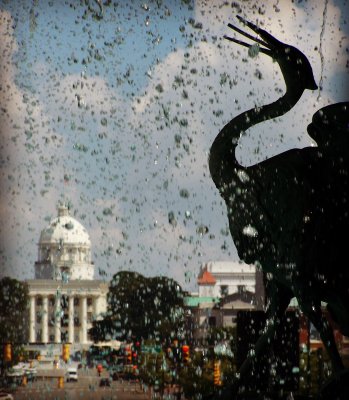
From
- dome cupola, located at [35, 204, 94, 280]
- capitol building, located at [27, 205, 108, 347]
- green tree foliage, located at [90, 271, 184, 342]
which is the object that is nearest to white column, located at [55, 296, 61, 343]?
capitol building, located at [27, 205, 108, 347]

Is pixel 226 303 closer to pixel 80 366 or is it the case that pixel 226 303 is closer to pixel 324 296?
pixel 80 366

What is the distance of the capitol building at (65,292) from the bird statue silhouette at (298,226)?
70.5m

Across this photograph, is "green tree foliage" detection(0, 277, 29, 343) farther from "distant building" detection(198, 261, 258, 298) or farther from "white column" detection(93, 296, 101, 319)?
"white column" detection(93, 296, 101, 319)

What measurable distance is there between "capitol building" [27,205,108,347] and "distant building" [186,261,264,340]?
28.9 feet

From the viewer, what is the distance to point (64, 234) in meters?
84.6

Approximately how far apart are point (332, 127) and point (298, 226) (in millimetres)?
810

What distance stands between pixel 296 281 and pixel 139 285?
133 ft

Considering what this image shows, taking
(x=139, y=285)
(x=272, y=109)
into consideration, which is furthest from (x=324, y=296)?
(x=139, y=285)

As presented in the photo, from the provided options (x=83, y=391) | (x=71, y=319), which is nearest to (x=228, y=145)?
(x=83, y=391)

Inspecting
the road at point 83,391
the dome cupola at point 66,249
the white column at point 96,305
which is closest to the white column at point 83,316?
the white column at point 96,305

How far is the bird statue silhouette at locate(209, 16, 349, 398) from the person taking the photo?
7.74 metres

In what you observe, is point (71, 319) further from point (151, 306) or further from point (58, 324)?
point (151, 306)

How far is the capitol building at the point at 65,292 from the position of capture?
3262 inches

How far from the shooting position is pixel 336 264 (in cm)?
784
